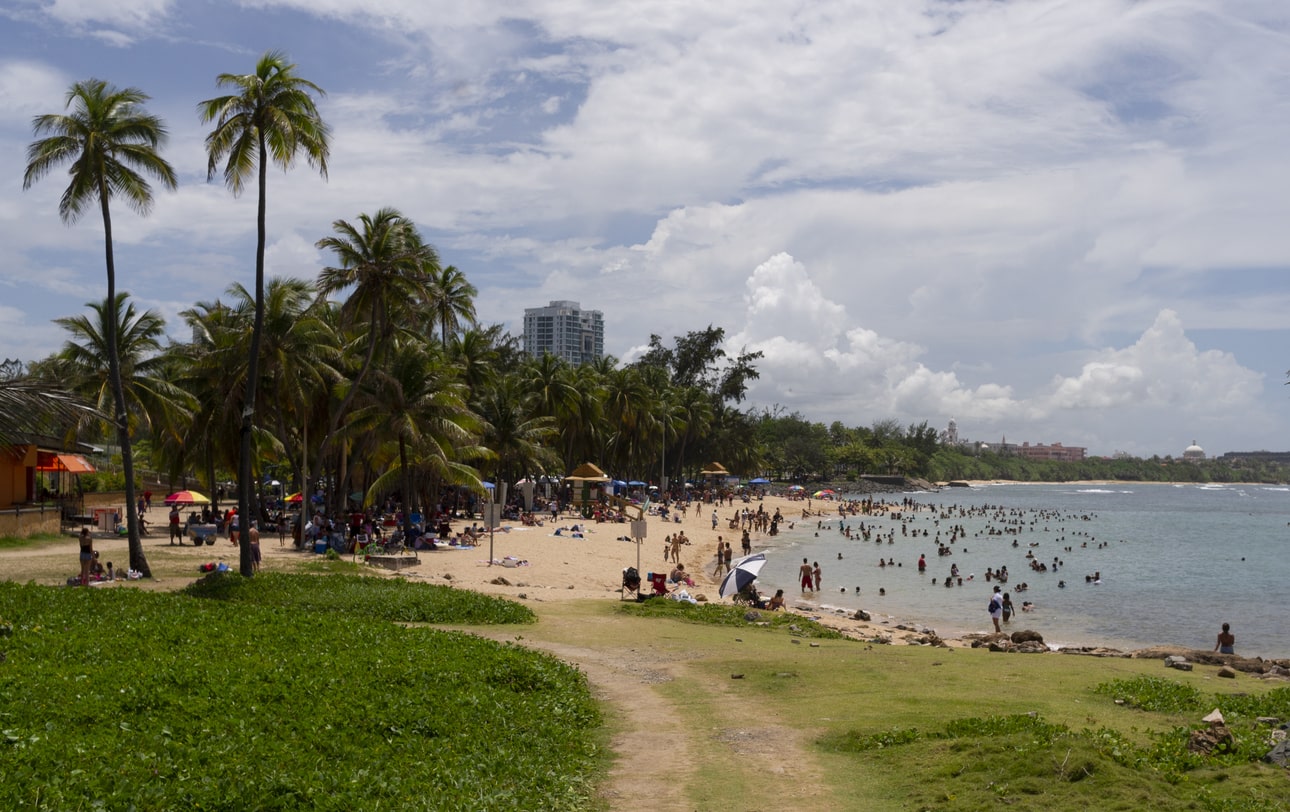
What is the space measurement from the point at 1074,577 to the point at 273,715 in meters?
44.5

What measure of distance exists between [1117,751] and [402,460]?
101 feet

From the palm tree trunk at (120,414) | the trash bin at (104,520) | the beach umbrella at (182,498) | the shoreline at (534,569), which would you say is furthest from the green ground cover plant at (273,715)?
the beach umbrella at (182,498)

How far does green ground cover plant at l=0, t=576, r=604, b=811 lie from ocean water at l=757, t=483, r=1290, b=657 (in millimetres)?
20376

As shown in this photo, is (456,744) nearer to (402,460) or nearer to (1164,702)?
Answer: (1164,702)

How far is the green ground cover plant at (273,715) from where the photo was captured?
7.66m

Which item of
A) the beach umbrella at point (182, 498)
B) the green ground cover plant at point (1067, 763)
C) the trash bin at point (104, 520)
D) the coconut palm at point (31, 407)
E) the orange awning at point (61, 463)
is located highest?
the coconut palm at point (31, 407)

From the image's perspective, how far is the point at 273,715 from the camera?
962 centimetres

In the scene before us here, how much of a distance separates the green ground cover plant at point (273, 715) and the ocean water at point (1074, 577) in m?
20.4

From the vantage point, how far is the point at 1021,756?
9.69 meters

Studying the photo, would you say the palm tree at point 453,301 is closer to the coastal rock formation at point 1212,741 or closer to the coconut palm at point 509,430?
the coconut palm at point 509,430

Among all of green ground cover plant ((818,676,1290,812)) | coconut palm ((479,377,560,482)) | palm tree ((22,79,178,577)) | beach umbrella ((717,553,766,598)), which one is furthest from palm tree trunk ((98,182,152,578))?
coconut palm ((479,377,560,482))

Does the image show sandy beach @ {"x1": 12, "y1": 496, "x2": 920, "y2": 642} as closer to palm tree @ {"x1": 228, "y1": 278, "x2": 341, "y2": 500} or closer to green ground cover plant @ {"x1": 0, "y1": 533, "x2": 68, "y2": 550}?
green ground cover plant @ {"x1": 0, "y1": 533, "x2": 68, "y2": 550}

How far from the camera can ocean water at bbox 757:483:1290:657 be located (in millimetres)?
31812

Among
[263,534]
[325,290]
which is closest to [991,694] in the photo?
[325,290]
